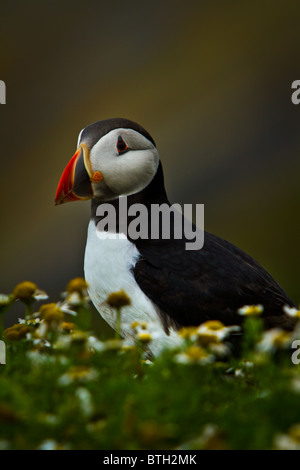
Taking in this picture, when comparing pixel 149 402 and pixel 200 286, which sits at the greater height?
pixel 200 286

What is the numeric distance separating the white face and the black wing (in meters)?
0.39

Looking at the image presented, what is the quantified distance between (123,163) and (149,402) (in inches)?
77.9

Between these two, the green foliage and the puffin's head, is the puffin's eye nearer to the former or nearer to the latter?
the puffin's head

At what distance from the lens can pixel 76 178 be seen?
3.41m

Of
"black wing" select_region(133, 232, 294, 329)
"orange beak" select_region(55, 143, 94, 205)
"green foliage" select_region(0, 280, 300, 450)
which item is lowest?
"green foliage" select_region(0, 280, 300, 450)

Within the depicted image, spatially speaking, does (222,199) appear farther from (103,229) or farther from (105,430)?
(105,430)

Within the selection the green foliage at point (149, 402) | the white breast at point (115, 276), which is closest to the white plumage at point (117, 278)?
the white breast at point (115, 276)

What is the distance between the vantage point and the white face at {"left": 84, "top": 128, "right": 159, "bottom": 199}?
11.4ft

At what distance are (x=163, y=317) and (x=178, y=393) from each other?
138 centimetres

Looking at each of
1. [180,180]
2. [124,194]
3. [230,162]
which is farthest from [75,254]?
[124,194]

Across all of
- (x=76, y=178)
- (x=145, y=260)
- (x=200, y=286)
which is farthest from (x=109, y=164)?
(x=200, y=286)

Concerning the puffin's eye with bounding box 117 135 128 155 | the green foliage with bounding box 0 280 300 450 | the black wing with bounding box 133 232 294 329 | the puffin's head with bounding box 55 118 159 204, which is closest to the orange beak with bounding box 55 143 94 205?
the puffin's head with bounding box 55 118 159 204

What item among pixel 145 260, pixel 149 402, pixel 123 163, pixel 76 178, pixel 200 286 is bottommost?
pixel 149 402

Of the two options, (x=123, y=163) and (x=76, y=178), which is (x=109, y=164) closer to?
(x=123, y=163)
